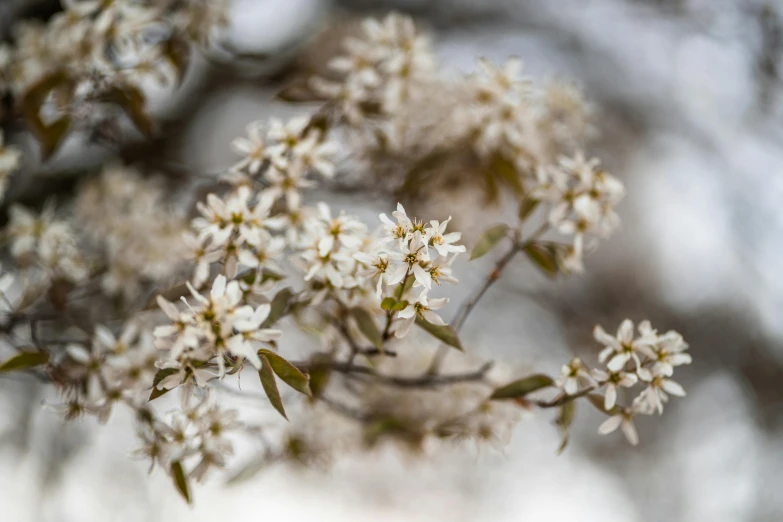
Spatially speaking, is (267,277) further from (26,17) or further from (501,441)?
(26,17)

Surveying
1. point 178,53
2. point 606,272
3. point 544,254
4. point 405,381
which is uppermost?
point 178,53

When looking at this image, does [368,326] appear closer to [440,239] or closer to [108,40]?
[440,239]

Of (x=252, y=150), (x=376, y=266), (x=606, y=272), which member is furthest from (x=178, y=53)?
(x=606, y=272)

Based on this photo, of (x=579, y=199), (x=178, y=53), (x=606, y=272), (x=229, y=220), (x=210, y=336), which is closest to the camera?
(x=210, y=336)

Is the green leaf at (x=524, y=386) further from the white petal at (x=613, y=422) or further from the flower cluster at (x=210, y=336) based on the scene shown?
the flower cluster at (x=210, y=336)

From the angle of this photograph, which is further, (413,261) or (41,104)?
(41,104)

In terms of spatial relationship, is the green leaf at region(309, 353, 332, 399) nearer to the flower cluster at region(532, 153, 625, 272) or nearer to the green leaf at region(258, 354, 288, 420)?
the green leaf at region(258, 354, 288, 420)
